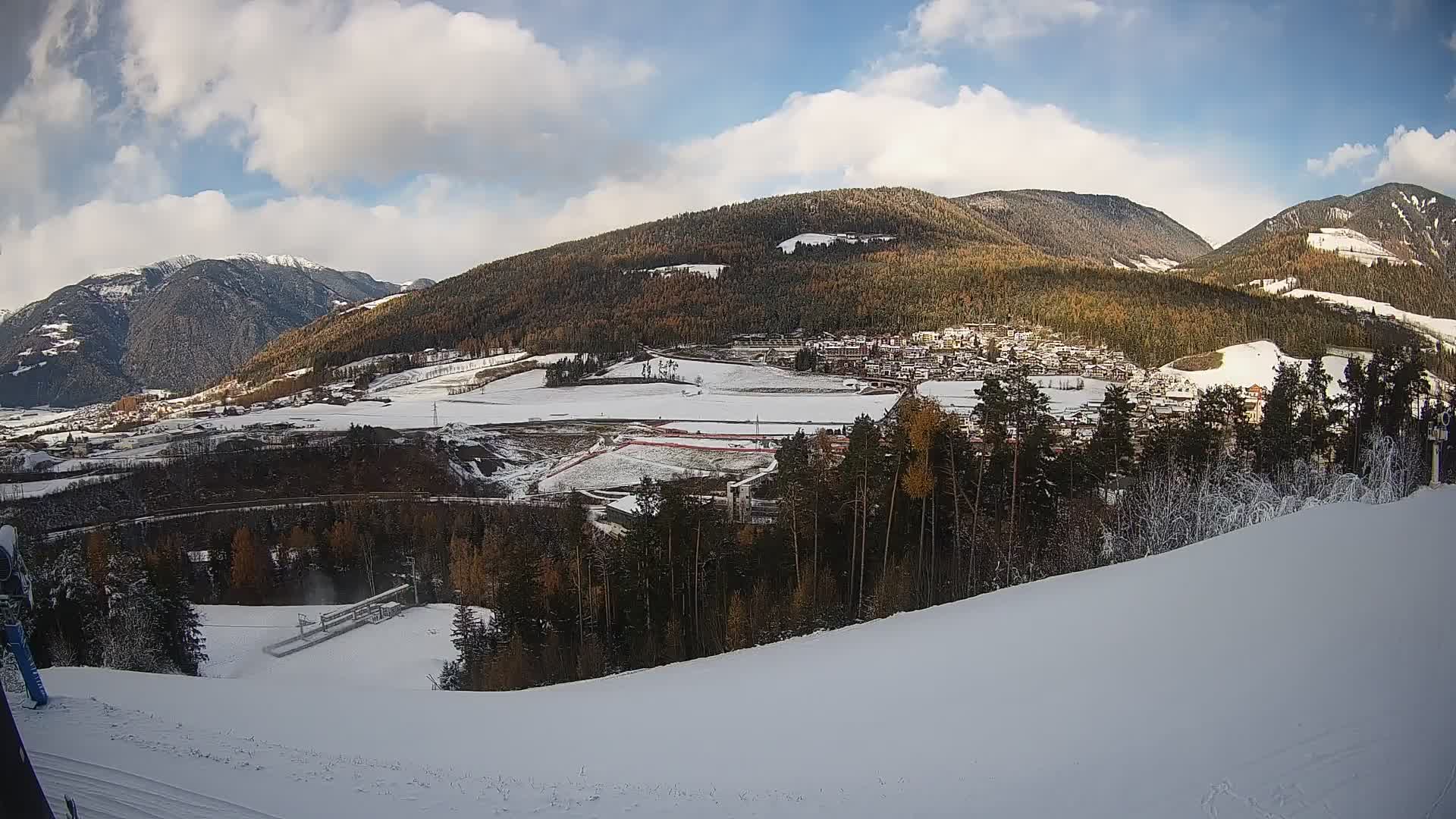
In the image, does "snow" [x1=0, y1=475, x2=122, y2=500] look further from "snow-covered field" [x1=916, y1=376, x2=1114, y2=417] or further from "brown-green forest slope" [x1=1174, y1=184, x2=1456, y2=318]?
"brown-green forest slope" [x1=1174, y1=184, x2=1456, y2=318]

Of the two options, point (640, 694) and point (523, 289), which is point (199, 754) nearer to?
point (640, 694)

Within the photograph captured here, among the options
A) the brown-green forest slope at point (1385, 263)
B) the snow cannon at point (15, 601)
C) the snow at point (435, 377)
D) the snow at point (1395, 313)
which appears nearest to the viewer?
the snow cannon at point (15, 601)

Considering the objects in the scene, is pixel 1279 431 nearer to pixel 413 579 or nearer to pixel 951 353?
pixel 413 579

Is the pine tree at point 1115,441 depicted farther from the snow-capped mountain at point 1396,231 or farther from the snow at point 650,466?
the snow-capped mountain at point 1396,231

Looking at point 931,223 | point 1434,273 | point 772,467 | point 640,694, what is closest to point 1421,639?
point 640,694

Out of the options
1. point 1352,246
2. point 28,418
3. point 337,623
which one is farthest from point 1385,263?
point 28,418

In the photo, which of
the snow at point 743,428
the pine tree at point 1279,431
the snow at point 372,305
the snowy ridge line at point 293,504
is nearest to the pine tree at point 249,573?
the snowy ridge line at point 293,504
